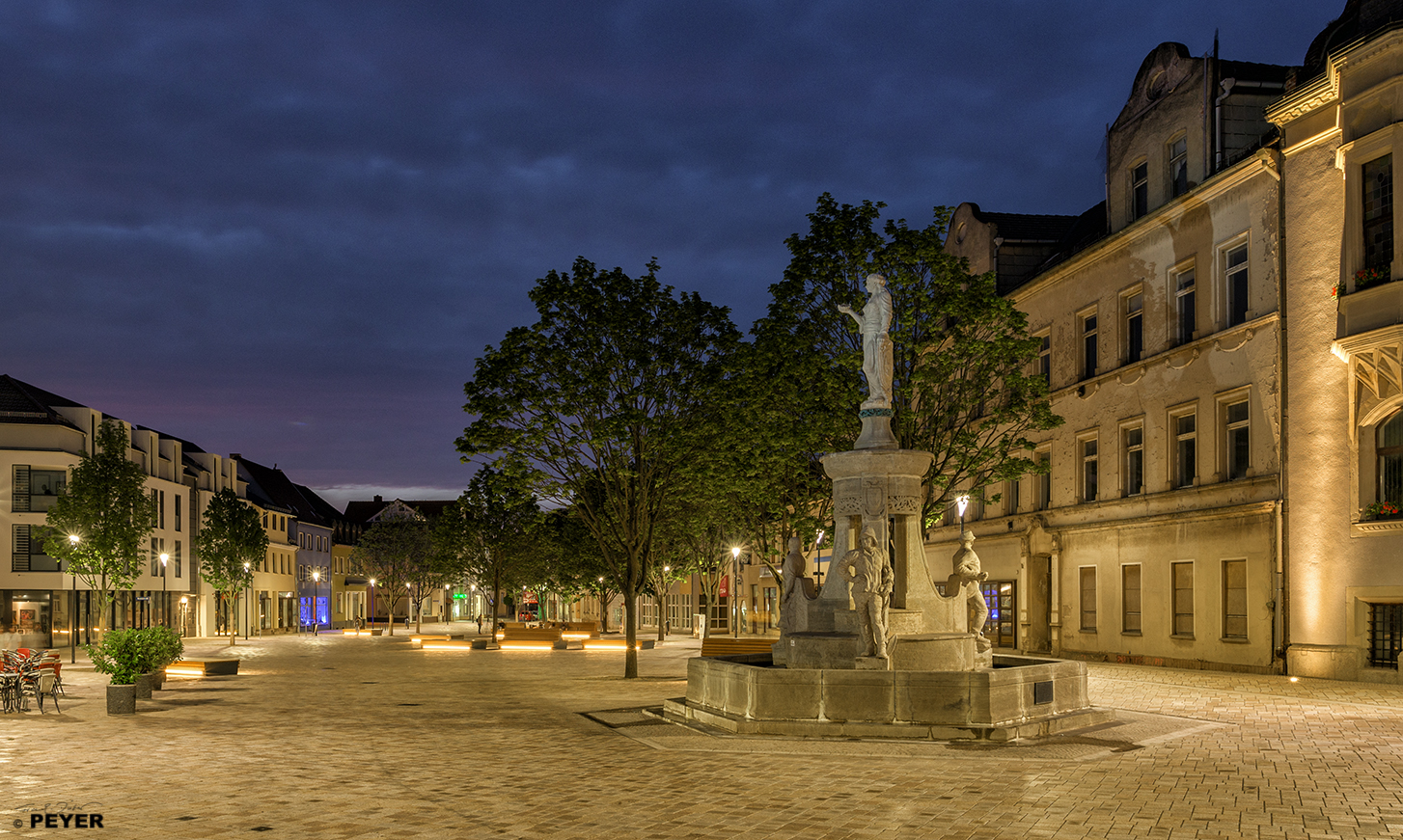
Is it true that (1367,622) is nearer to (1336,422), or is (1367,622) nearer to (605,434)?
(1336,422)

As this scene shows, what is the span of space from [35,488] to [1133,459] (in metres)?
48.1

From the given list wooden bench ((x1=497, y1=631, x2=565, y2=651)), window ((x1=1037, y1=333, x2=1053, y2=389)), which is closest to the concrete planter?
wooden bench ((x1=497, y1=631, x2=565, y2=651))

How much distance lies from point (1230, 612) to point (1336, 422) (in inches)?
225

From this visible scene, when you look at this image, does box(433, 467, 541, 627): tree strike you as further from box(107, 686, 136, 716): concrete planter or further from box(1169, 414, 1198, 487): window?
box(107, 686, 136, 716): concrete planter

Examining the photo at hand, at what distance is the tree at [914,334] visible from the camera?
2511 cm

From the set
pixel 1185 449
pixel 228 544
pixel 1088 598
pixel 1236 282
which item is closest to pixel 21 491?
pixel 228 544

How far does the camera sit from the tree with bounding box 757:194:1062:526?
25109mm

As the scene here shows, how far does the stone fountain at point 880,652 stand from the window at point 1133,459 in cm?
1725

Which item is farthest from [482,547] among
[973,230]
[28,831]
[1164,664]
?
[28,831]

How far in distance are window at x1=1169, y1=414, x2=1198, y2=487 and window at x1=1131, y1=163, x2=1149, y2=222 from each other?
6.28 meters

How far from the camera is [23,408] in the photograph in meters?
56.5

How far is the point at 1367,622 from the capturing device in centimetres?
2503

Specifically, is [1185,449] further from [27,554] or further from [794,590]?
[27,554]

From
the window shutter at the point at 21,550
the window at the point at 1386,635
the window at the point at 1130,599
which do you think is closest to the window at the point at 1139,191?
the window at the point at 1130,599
